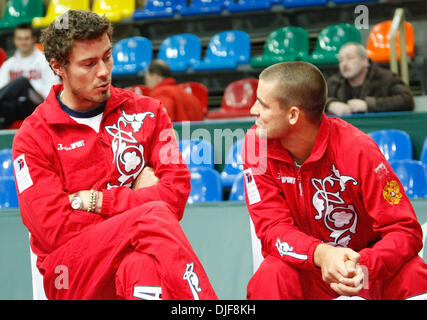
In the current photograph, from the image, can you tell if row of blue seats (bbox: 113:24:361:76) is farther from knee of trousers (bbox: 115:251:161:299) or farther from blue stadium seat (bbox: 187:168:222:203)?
knee of trousers (bbox: 115:251:161:299)

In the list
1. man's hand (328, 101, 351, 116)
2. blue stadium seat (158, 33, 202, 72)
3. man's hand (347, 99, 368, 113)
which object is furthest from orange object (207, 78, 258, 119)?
man's hand (347, 99, 368, 113)

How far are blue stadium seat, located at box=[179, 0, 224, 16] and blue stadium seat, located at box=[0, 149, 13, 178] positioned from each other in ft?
10.5

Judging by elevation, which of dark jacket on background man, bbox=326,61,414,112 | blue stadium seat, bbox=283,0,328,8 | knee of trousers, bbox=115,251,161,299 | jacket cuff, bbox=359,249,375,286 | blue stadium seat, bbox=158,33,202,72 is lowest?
jacket cuff, bbox=359,249,375,286

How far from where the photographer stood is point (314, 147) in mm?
2070

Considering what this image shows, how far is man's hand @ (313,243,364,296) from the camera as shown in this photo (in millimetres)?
1845

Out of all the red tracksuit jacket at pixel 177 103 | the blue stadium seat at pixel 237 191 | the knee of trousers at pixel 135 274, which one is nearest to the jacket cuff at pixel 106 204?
the knee of trousers at pixel 135 274

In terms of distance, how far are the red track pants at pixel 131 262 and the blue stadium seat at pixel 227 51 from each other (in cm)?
455

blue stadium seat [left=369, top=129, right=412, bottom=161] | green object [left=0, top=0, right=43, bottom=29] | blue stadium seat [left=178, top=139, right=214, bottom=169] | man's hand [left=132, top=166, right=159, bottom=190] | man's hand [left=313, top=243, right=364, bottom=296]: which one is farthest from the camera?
green object [left=0, top=0, right=43, bottom=29]

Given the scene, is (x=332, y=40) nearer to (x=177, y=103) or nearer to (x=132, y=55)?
(x=177, y=103)

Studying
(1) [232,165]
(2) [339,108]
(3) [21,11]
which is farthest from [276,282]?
(3) [21,11]

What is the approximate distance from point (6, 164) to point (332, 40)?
129 inches

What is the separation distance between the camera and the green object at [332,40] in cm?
587
